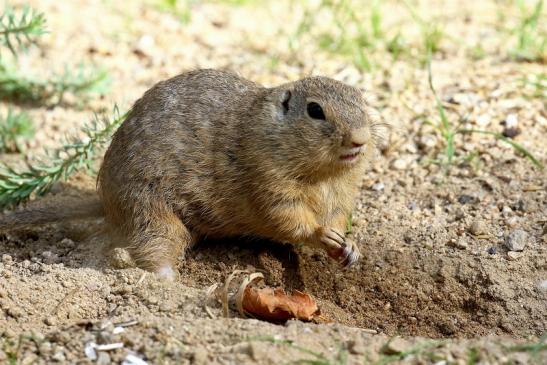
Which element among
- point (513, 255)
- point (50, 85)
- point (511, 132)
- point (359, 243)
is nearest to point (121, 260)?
point (359, 243)

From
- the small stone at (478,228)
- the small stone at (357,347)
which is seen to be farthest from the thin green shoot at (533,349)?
the small stone at (478,228)

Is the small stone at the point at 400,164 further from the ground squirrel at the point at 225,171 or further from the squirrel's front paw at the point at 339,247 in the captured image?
the squirrel's front paw at the point at 339,247

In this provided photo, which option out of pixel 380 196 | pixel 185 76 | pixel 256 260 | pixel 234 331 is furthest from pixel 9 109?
pixel 234 331

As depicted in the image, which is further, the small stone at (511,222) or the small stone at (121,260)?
the small stone at (511,222)

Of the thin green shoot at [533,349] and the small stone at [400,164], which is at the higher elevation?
the small stone at [400,164]

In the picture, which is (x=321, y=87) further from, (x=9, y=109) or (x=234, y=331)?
(x=9, y=109)
